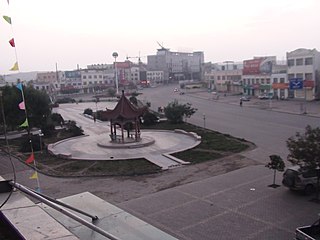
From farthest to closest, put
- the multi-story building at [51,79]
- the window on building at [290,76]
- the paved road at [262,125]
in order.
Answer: the multi-story building at [51,79], the window on building at [290,76], the paved road at [262,125]

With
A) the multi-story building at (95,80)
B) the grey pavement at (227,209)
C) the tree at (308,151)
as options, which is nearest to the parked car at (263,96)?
the grey pavement at (227,209)

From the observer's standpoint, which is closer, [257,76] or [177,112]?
[177,112]

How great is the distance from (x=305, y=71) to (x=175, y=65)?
8272 cm

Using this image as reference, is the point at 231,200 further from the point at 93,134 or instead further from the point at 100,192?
the point at 93,134

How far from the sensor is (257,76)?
5731cm

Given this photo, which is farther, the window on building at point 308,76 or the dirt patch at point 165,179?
the window on building at point 308,76

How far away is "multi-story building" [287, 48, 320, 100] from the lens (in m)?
44.4

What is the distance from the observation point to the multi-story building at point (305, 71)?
4444 cm

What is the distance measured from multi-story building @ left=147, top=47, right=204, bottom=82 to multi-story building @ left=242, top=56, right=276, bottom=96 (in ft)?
194

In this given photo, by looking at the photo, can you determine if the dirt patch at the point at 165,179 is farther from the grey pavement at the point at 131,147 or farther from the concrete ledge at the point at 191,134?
the concrete ledge at the point at 191,134

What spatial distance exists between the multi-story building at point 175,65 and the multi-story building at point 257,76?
194 ft

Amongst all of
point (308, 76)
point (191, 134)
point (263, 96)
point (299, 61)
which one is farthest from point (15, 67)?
point (263, 96)

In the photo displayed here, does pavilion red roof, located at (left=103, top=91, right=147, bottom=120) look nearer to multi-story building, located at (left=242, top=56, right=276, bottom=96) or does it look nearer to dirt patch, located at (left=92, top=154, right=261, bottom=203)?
dirt patch, located at (left=92, top=154, right=261, bottom=203)

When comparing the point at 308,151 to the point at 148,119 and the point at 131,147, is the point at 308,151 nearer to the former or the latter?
the point at 131,147
